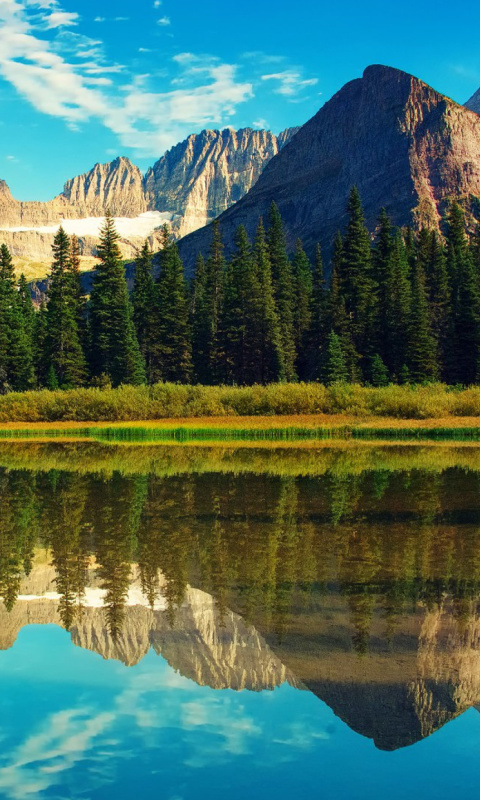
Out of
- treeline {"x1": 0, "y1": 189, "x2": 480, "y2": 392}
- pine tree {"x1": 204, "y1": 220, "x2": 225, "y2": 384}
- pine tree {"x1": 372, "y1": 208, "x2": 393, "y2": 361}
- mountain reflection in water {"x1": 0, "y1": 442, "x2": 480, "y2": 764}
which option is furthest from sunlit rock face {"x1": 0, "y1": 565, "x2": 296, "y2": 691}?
pine tree {"x1": 204, "y1": 220, "x2": 225, "y2": 384}

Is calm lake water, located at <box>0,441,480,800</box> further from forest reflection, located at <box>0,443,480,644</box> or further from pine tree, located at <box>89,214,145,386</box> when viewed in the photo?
pine tree, located at <box>89,214,145,386</box>

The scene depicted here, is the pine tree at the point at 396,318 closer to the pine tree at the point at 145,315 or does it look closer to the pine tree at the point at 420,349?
the pine tree at the point at 420,349

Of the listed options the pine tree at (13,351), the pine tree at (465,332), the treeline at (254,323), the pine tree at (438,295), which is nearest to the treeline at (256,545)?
the treeline at (254,323)

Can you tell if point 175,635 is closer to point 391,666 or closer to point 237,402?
point 391,666

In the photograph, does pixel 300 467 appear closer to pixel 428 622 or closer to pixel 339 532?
pixel 339 532

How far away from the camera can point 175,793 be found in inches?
257

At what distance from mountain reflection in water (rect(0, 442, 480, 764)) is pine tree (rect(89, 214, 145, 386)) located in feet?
173

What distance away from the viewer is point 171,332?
285 ft

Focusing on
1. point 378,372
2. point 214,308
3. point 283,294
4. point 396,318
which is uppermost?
point 283,294

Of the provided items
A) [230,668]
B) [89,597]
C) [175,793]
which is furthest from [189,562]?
[175,793]

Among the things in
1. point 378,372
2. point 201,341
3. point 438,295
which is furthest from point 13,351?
point 438,295

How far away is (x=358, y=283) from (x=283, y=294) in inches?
483

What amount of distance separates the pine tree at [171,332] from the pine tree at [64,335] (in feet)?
29.9

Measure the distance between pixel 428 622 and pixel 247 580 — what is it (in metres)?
3.33
